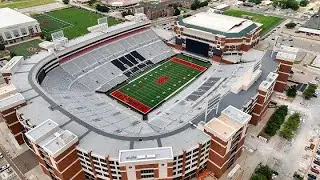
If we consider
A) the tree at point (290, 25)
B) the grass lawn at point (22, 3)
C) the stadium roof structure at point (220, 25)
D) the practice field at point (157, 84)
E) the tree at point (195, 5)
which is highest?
the stadium roof structure at point (220, 25)

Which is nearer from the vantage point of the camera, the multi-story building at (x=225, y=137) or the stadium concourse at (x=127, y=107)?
the stadium concourse at (x=127, y=107)

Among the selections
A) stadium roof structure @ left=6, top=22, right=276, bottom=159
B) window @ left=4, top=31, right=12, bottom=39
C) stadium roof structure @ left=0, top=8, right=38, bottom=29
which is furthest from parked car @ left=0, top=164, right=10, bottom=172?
stadium roof structure @ left=0, top=8, right=38, bottom=29

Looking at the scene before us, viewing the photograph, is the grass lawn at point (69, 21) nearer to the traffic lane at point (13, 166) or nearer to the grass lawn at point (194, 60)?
the grass lawn at point (194, 60)

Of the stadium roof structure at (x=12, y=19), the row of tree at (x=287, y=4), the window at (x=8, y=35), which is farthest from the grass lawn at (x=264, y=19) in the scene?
the window at (x=8, y=35)

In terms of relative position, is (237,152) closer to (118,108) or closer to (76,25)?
(118,108)

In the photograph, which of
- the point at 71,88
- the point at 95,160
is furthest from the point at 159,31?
the point at 95,160

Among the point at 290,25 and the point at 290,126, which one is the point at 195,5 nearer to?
the point at 290,25

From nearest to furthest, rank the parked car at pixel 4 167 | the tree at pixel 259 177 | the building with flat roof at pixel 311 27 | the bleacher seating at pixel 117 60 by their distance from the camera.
Answer: the tree at pixel 259 177 → the parked car at pixel 4 167 → the bleacher seating at pixel 117 60 → the building with flat roof at pixel 311 27
